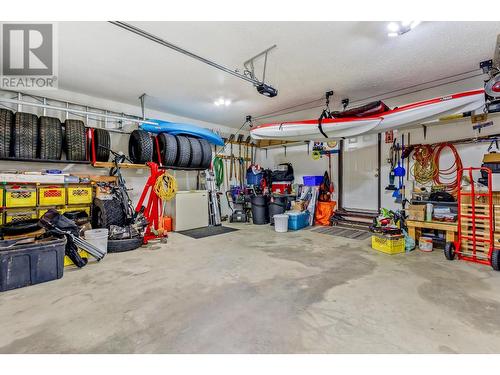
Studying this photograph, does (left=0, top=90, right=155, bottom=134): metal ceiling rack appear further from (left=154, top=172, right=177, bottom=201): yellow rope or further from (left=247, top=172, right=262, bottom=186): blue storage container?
(left=247, top=172, right=262, bottom=186): blue storage container

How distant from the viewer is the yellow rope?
16.2 feet

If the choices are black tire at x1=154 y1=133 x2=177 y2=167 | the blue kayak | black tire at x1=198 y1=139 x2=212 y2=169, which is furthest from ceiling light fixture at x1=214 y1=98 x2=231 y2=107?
black tire at x1=154 y1=133 x2=177 y2=167

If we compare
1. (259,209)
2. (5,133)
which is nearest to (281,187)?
(259,209)

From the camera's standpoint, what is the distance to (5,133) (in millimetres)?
3646

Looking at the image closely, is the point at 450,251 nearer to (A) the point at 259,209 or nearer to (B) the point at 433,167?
(B) the point at 433,167

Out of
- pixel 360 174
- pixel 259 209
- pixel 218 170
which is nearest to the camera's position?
pixel 360 174

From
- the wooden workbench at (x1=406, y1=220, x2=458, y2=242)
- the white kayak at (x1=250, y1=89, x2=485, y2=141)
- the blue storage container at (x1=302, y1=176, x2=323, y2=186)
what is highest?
the white kayak at (x1=250, y1=89, x2=485, y2=141)

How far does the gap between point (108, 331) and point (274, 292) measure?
1517 mm

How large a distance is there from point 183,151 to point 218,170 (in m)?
1.91

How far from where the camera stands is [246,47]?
10.3 feet

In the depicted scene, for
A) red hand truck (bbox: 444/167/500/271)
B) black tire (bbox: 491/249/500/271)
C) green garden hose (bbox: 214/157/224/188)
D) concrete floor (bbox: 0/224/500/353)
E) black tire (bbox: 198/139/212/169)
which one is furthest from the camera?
Result: green garden hose (bbox: 214/157/224/188)

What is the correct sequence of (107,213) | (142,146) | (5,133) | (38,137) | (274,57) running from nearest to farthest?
1. (274,57)
2. (5,133)
3. (38,137)
4. (107,213)
5. (142,146)

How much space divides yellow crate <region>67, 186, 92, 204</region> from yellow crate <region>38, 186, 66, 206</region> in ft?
0.33

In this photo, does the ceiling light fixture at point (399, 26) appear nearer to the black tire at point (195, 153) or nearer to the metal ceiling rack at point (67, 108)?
the black tire at point (195, 153)
